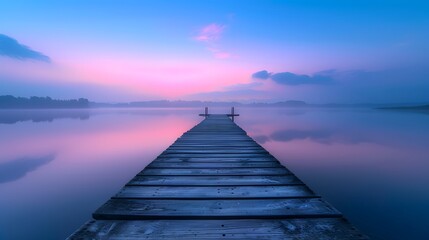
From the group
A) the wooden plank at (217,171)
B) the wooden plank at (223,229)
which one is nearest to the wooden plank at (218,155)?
the wooden plank at (217,171)

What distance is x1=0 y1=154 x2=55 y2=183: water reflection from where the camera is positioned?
30.2 feet

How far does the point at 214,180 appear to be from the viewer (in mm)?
3586

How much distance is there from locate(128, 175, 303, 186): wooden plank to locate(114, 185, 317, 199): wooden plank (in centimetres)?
14

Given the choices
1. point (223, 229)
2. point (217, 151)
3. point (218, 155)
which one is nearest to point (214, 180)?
point (223, 229)

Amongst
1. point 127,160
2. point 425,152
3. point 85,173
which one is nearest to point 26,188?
point 85,173

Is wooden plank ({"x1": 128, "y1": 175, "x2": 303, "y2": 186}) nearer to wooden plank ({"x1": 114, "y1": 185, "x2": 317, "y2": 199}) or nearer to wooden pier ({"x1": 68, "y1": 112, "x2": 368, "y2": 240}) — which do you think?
wooden pier ({"x1": 68, "y1": 112, "x2": 368, "y2": 240})

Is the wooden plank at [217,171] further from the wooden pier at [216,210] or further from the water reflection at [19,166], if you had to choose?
the water reflection at [19,166]

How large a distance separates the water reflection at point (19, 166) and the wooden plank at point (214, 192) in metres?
8.98

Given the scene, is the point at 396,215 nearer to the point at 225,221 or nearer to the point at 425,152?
the point at 225,221

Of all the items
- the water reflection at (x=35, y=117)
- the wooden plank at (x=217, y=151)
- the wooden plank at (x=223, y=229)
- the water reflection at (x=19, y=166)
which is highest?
the wooden plank at (x=217, y=151)

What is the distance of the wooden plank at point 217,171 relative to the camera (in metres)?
3.97

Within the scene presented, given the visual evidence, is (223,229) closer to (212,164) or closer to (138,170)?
(212,164)

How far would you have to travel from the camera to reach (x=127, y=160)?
11984 mm

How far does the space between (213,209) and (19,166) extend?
Answer: 12.4 meters
